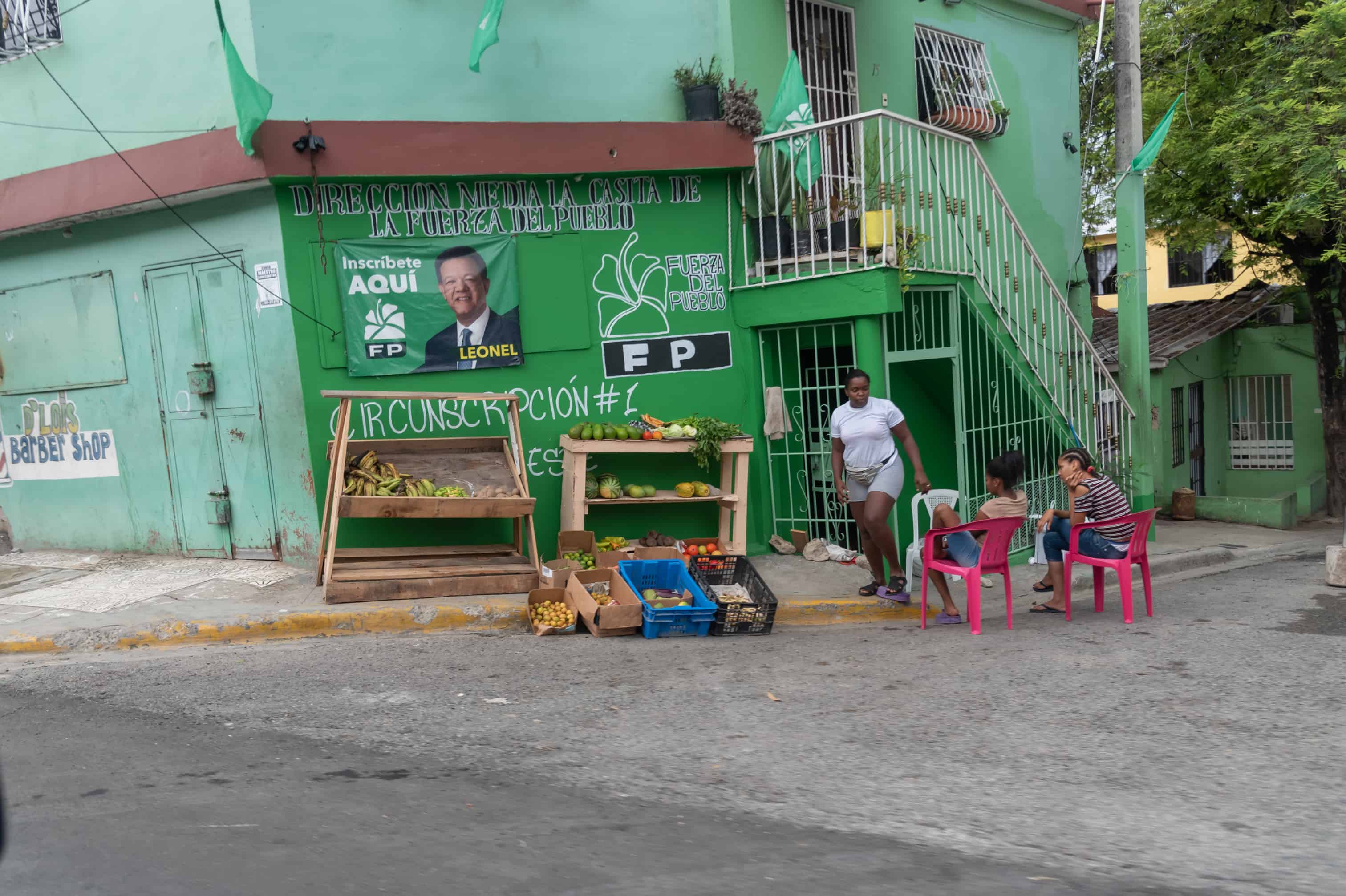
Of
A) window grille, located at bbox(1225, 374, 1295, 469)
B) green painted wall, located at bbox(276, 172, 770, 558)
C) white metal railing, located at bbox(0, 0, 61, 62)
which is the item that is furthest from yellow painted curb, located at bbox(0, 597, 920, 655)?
window grille, located at bbox(1225, 374, 1295, 469)

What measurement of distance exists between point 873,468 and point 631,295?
2.75 meters

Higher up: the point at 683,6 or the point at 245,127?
the point at 683,6

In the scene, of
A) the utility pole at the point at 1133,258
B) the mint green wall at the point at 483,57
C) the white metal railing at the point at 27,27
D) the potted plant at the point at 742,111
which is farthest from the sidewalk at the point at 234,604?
the white metal railing at the point at 27,27

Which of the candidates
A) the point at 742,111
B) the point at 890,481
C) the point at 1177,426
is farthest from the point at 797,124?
the point at 1177,426

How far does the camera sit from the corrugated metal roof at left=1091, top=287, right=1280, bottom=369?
16.7 m

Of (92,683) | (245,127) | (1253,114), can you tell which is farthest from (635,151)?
(1253,114)

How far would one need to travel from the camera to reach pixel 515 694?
559 centimetres

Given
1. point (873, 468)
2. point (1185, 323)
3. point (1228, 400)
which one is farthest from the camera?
point (1228, 400)

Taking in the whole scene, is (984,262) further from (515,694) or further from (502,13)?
(515,694)

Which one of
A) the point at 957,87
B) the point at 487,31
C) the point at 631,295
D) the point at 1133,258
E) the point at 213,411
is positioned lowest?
the point at 213,411

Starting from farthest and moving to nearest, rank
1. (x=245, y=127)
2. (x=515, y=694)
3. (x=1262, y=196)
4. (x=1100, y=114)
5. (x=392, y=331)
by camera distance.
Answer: (x=1100, y=114), (x=1262, y=196), (x=392, y=331), (x=245, y=127), (x=515, y=694)

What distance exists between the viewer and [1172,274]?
24.1 m

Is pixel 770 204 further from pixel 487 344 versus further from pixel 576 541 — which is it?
pixel 576 541

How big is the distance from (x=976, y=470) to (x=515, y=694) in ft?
17.6
